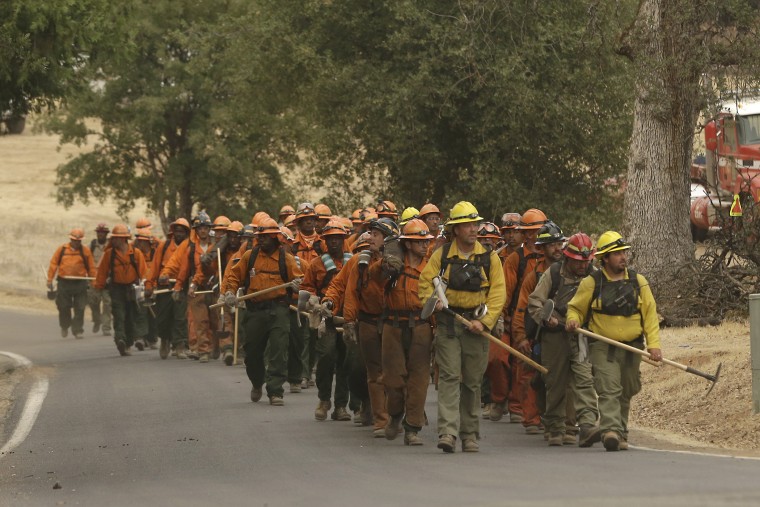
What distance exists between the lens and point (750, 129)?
30.5 m

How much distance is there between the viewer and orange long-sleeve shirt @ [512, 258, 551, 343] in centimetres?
1440

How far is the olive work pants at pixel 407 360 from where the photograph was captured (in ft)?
44.1

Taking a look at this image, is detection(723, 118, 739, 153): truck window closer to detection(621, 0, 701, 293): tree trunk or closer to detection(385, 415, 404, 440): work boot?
detection(621, 0, 701, 293): tree trunk

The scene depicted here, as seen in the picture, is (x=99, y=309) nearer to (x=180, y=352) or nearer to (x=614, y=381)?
(x=180, y=352)

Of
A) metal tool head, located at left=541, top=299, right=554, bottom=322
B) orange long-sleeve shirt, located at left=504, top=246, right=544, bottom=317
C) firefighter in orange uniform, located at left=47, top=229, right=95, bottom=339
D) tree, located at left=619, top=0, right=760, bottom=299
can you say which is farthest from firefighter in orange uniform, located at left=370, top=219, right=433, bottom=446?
firefighter in orange uniform, located at left=47, top=229, right=95, bottom=339

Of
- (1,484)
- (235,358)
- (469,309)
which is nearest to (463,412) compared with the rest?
(469,309)

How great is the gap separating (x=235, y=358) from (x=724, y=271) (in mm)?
6791

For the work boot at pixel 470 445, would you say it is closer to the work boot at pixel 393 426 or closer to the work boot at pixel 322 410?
the work boot at pixel 393 426

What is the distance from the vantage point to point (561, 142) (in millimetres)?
27438

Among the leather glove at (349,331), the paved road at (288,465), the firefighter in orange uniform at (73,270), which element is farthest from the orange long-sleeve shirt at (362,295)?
the firefighter in orange uniform at (73,270)

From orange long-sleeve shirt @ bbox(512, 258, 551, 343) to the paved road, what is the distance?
94cm

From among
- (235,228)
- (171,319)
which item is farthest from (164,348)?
(235,228)

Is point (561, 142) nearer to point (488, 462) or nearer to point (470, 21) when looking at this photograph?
point (470, 21)

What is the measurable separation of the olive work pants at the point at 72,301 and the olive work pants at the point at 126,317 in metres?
3.52
